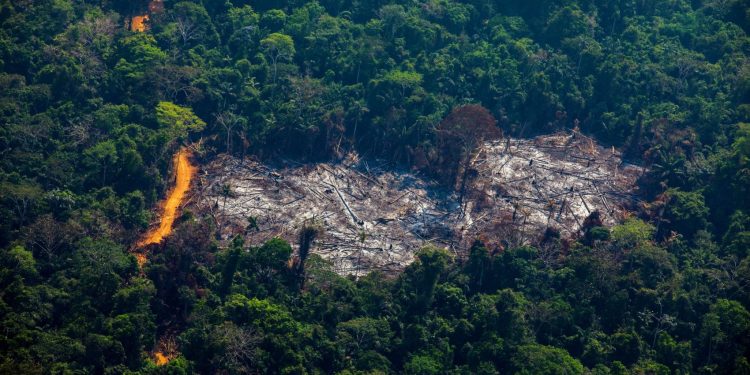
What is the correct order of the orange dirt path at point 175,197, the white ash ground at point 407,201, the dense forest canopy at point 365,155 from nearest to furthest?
1. the dense forest canopy at point 365,155
2. the orange dirt path at point 175,197
3. the white ash ground at point 407,201

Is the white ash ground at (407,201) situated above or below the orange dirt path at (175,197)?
above

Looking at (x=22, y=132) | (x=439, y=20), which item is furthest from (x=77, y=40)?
(x=439, y=20)

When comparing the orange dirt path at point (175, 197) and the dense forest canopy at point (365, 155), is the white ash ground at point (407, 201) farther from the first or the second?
the dense forest canopy at point (365, 155)

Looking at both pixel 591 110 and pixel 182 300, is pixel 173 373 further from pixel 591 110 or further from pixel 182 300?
pixel 591 110

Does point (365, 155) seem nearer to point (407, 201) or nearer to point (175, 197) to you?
point (407, 201)

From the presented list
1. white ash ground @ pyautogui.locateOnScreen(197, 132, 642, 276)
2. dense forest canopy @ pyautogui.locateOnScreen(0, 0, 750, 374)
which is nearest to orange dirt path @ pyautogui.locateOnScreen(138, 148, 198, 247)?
dense forest canopy @ pyautogui.locateOnScreen(0, 0, 750, 374)

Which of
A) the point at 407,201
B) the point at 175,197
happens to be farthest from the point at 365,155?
the point at 175,197

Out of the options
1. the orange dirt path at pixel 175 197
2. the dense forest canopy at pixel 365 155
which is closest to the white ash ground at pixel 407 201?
the orange dirt path at pixel 175 197
